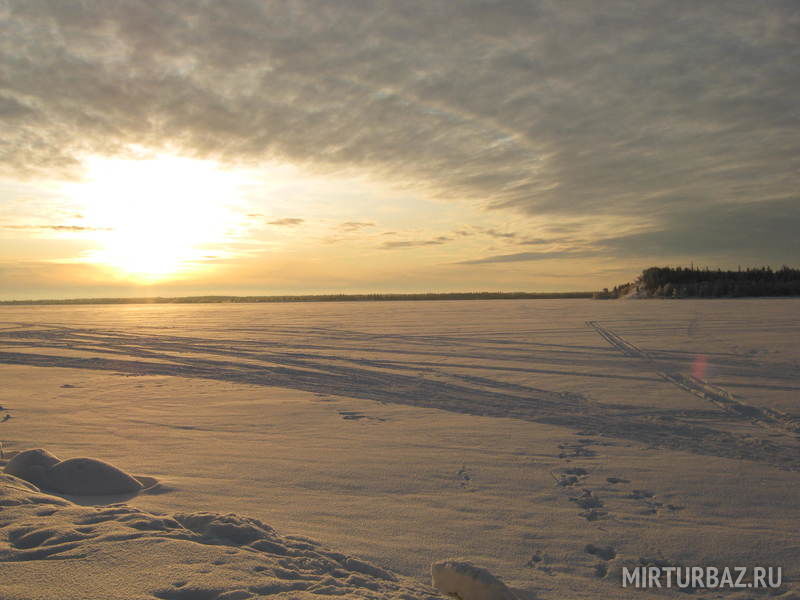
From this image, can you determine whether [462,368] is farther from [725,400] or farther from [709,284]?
[709,284]

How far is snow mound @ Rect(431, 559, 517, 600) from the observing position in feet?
8.42

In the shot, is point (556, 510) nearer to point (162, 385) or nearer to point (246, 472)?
point (246, 472)

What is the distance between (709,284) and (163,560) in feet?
151

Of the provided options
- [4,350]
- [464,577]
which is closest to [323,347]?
[4,350]

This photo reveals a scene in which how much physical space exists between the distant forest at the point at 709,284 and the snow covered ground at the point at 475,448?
→ 3064 cm

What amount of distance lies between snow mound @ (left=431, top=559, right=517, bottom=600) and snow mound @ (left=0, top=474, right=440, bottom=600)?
0.31 feet

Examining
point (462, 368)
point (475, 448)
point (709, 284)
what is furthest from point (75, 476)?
point (709, 284)

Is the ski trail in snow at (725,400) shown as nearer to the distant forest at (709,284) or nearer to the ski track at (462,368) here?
the ski track at (462,368)

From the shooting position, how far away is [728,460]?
4969 mm

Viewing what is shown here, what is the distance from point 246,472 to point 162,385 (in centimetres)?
536

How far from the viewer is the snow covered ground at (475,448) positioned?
3428mm

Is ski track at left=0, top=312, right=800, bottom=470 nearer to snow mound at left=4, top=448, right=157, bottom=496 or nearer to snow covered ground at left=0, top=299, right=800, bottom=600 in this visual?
snow covered ground at left=0, top=299, right=800, bottom=600

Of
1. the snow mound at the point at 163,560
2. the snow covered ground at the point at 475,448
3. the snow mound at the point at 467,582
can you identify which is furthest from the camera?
the snow covered ground at the point at 475,448

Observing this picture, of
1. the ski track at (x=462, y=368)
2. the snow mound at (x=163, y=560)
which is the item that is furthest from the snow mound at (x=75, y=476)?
the ski track at (x=462, y=368)
